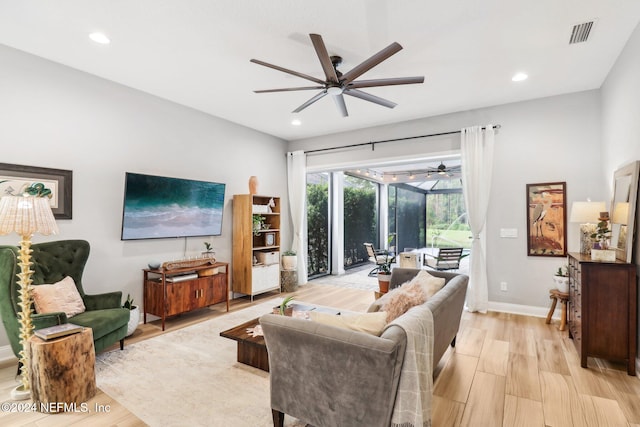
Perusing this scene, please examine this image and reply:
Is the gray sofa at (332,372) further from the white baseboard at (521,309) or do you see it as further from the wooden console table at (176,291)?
the white baseboard at (521,309)

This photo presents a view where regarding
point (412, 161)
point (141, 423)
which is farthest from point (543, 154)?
point (141, 423)

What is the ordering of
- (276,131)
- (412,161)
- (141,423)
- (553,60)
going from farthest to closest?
(276,131), (412,161), (553,60), (141,423)

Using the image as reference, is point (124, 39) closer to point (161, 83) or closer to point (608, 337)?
point (161, 83)

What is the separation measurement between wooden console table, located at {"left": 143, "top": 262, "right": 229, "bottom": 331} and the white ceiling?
2.36 m

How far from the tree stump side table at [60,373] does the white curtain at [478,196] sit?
4550 millimetres

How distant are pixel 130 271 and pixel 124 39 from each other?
105 inches

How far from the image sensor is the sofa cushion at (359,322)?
1.76 metres

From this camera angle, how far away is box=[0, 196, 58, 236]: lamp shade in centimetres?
229

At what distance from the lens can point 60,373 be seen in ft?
7.37

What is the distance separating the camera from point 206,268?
4.34 m

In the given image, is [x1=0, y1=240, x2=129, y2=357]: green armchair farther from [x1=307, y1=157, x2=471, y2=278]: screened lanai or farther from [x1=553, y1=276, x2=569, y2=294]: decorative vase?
[x1=553, y1=276, x2=569, y2=294]: decorative vase

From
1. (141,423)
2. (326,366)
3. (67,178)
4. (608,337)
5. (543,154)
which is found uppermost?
(543,154)

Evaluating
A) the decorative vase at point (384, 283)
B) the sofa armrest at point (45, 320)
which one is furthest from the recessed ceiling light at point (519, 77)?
the sofa armrest at point (45, 320)

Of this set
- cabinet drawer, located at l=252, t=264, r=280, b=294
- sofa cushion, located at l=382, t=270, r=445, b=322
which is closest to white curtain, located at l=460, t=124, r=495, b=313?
sofa cushion, located at l=382, t=270, r=445, b=322
